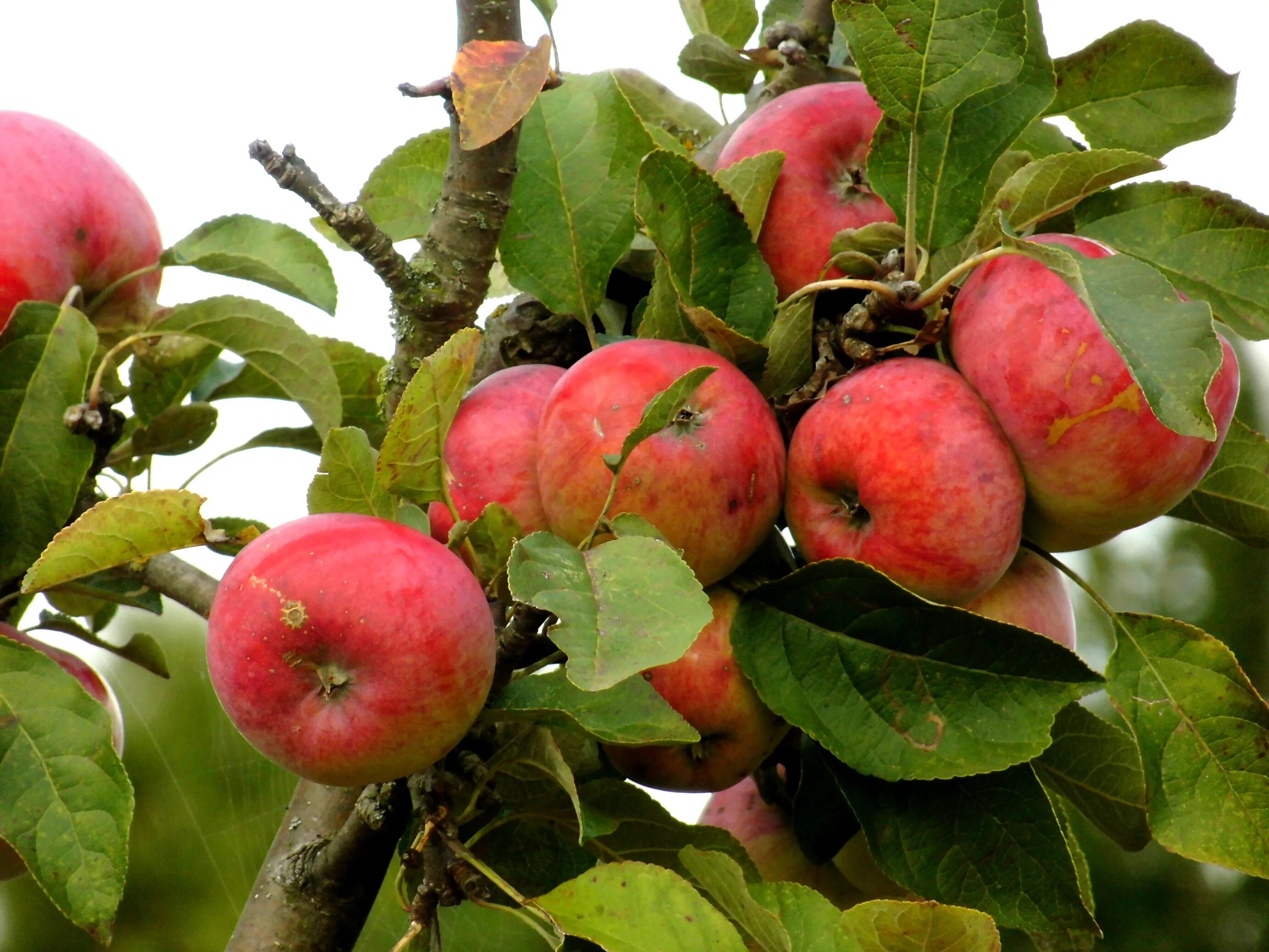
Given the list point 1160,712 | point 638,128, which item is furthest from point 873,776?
point 638,128

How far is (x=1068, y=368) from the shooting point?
66 centimetres

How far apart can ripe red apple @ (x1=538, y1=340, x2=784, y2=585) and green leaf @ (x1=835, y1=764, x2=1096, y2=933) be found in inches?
6.9

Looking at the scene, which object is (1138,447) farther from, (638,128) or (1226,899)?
(1226,899)

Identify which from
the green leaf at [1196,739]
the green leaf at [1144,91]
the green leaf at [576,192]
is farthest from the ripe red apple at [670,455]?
the green leaf at [1144,91]

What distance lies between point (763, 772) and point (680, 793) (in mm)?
130

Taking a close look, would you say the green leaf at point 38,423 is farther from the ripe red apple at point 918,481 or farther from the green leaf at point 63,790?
the ripe red apple at point 918,481

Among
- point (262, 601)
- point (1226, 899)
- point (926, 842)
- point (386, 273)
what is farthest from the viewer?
point (1226, 899)

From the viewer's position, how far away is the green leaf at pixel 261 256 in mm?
917

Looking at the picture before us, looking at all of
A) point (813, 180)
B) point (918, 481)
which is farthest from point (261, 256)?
point (918, 481)

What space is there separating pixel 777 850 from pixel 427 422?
430 millimetres

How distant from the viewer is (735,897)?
65cm

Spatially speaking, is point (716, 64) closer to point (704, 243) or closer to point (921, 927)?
point (704, 243)

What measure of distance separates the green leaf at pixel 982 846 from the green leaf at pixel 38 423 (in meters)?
0.54

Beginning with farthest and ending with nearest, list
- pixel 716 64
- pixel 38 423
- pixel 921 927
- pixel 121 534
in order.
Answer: pixel 716 64
pixel 38 423
pixel 121 534
pixel 921 927
